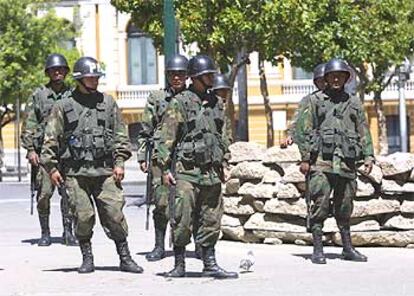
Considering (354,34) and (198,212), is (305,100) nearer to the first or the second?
(198,212)

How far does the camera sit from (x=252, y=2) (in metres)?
24.0

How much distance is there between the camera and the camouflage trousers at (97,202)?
36.4 ft

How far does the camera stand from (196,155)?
34.8 ft

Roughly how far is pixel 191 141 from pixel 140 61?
126ft

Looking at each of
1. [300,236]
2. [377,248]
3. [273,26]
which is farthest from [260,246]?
[273,26]

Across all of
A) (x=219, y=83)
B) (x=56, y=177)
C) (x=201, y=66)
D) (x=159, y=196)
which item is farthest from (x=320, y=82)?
(x=56, y=177)

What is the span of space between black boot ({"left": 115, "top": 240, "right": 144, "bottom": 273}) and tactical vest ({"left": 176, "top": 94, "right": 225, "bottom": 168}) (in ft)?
3.86

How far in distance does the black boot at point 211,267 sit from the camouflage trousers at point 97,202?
86 centimetres

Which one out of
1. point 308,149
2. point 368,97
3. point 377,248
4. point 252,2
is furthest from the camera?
point 368,97

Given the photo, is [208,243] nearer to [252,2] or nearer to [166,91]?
[166,91]

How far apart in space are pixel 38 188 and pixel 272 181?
2.74 metres

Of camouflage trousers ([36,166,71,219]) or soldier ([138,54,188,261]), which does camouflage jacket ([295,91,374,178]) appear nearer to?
soldier ([138,54,188,261])

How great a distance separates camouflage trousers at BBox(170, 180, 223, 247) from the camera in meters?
10.6

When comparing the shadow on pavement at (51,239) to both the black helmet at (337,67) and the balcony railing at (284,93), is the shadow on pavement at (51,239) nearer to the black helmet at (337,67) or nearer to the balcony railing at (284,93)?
the black helmet at (337,67)
